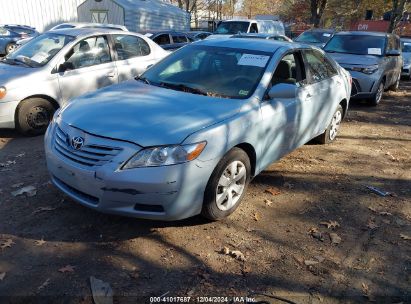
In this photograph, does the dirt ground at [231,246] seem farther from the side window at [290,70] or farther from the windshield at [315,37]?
the windshield at [315,37]

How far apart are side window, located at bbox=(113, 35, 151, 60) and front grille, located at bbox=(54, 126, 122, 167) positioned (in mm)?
4139

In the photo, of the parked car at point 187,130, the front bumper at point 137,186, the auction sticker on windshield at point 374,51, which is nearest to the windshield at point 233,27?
the auction sticker on windshield at point 374,51

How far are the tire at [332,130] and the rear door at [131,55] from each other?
3.59 metres

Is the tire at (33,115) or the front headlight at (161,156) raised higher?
the front headlight at (161,156)

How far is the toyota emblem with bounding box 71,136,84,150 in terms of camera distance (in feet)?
11.2

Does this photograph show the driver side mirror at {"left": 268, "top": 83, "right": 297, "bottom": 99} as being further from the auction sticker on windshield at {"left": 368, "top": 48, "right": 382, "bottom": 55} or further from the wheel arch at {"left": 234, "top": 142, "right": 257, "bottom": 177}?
the auction sticker on windshield at {"left": 368, "top": 48, "right": 382, "bottom": 55}

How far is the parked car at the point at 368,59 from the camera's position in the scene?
30.6 feet

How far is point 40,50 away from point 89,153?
13.8 feet

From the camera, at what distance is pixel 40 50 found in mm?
6727

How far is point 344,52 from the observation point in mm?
10195

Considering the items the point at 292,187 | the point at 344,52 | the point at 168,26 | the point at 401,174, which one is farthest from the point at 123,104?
the point at 168,26

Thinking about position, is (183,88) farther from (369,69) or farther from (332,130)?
(369,69)

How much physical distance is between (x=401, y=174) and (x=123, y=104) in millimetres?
3916

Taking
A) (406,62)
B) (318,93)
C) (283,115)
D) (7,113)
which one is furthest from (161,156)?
(406,62)
